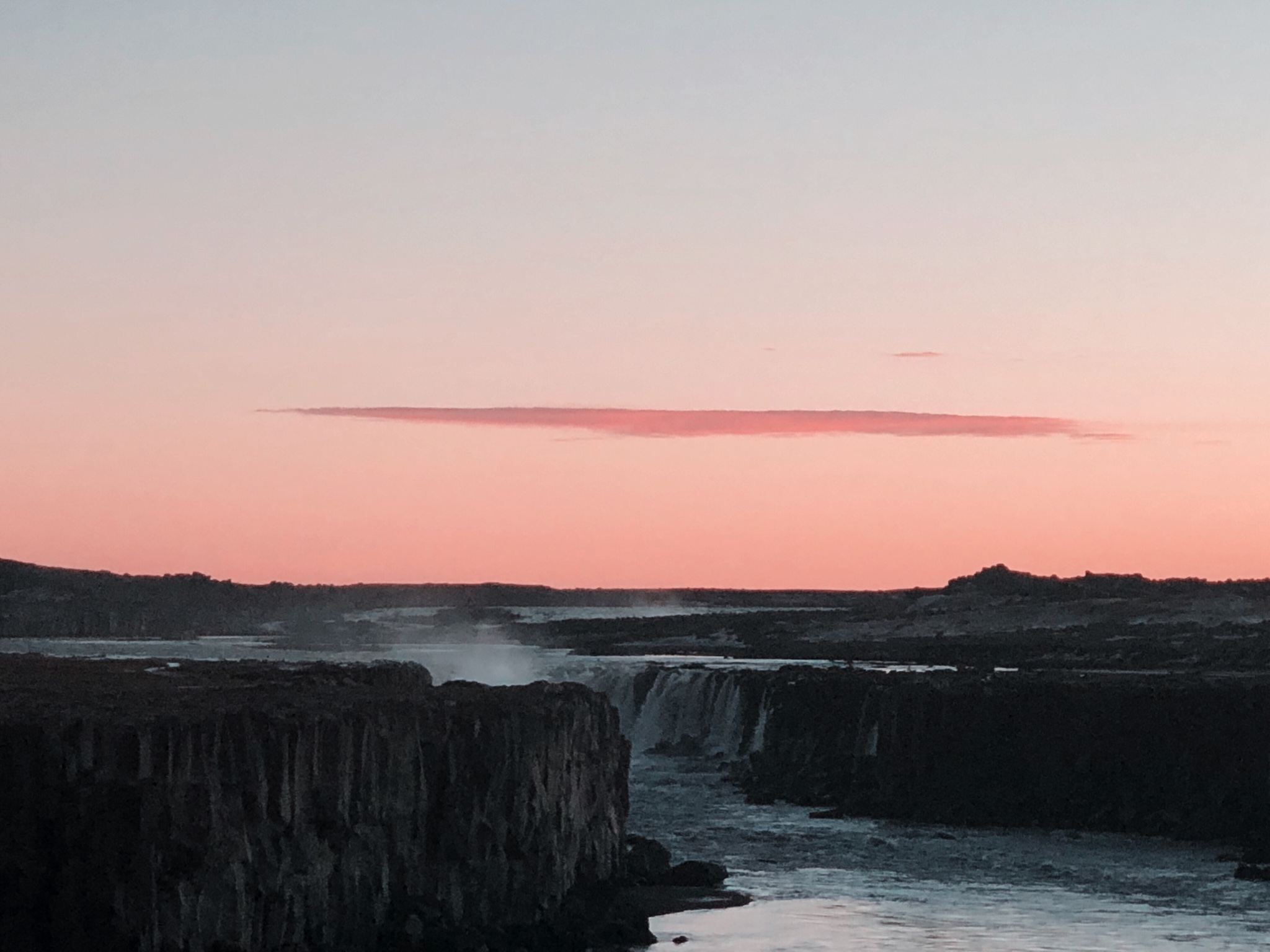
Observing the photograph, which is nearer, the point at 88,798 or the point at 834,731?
the point at 88,798

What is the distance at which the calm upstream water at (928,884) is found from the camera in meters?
37.5

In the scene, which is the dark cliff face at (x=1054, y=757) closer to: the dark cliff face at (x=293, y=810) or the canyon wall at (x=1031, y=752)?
the canyon wall at (x=1031, y=752)

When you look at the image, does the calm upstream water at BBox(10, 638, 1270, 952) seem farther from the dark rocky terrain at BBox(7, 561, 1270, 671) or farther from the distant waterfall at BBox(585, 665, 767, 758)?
the dark rocky terrain at BBox(7, 561, 1270, 671)

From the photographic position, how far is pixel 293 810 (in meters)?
30.4

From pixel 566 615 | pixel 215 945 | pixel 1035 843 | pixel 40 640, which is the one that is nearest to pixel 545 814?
pixel 215 945

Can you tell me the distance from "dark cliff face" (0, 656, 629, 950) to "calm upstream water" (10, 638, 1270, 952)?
3.56 meters

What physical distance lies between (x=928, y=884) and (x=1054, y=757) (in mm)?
14856

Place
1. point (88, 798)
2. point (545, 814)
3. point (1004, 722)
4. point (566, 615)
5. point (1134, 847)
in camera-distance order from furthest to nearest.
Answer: point (566, 615) < point (1004, 722) < point (1134, 847) < point (545, 814) < point (88, 798)

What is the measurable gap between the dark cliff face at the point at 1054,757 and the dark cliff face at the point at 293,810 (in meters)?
18.5

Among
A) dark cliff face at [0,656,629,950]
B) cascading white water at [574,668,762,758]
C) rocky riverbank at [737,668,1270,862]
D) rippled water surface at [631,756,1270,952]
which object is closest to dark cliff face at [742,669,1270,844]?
rocky riverbank at [737,668,1270,862]

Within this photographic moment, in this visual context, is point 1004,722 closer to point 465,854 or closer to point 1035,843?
point 1035,843

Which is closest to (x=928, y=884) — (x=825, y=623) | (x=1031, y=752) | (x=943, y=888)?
(x=943, y=888)

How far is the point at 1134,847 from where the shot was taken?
5088cm

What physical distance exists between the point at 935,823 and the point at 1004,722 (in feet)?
17.0
